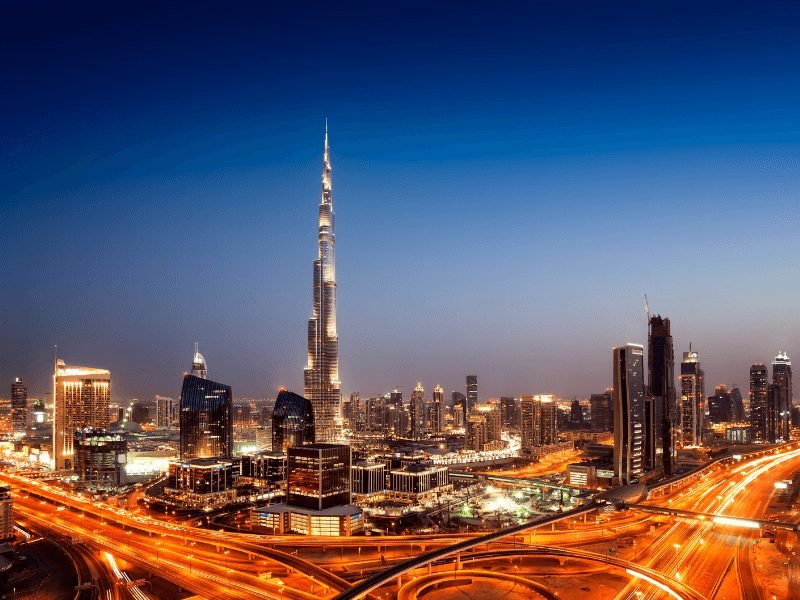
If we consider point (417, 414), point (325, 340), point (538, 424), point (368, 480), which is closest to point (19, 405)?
point (325, 340)

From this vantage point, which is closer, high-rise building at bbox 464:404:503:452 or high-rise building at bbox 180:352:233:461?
high-rise building at bbox 180:352:233:461

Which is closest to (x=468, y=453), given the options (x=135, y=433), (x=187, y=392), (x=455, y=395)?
(x=187, y=392)

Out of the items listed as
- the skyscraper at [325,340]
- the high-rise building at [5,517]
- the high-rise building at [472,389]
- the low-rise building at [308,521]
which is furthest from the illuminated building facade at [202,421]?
the high-rise building at [472,389]

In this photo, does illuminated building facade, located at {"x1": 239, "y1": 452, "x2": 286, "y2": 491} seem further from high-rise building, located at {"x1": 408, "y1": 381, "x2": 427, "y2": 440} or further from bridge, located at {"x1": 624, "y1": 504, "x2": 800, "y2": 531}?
high-rise building, located at {"x1": 408, "y1": 381, "x2": 427, "y2": 440}

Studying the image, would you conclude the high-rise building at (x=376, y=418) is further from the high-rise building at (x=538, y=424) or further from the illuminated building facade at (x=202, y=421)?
the illuminated building facade at (x=202, y=421)

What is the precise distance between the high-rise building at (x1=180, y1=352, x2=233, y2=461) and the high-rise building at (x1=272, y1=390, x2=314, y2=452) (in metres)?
5.85

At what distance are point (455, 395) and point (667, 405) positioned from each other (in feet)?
355

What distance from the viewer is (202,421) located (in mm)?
72375

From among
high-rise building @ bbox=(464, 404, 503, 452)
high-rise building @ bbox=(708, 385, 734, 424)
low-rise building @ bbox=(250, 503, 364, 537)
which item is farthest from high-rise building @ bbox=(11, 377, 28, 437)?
high-rise building @ bbox=(708, 385, 734, 424)

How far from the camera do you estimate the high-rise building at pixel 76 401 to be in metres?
76.3

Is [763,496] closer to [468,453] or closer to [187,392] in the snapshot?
[468,453]

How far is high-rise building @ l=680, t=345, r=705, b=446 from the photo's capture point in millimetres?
90750

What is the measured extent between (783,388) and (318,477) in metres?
80.5

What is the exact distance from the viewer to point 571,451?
9144cm
